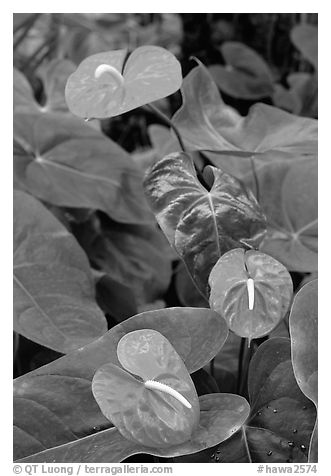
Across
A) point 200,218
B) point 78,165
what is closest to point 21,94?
point 78,165

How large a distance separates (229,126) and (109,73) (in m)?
0.25

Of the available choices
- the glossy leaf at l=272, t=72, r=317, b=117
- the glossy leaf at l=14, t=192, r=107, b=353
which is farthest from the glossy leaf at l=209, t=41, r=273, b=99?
the glossy leaf at l=14, t=192, r=107, b=353

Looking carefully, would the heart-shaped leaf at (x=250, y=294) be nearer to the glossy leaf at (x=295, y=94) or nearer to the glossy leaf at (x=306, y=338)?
the glossy leaf at (x=306, y=338)

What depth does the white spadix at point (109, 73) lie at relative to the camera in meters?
0.67

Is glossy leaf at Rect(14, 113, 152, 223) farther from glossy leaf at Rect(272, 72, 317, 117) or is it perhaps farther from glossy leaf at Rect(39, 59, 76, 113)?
glossy leaf at Rect(272, 72, 317, 117)

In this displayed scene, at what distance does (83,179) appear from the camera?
3.34ft

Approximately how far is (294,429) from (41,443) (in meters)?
0.25

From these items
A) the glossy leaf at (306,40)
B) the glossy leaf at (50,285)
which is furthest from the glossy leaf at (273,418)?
the glossy leaf at (306,40)

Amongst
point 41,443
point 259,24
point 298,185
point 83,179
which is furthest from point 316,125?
point 259,24

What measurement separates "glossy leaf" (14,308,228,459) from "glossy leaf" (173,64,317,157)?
27 centimetres

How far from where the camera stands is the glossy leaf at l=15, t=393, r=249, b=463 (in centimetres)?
56

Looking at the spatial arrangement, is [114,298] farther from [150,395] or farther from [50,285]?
[150,395]

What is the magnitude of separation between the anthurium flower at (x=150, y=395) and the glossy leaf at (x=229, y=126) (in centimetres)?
33

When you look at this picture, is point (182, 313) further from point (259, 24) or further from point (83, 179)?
point (259, 24)
